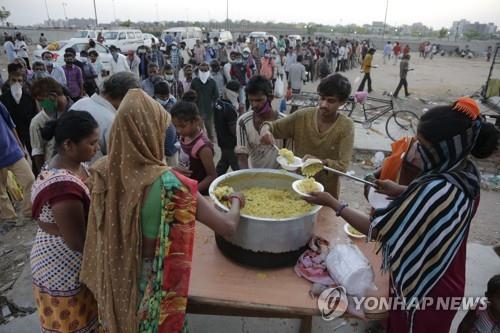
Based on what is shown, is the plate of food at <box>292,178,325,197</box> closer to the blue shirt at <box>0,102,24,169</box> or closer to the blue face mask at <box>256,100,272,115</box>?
the blue face mask at <box>256,100,272,115</box>

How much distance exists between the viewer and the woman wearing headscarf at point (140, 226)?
151 centimetres

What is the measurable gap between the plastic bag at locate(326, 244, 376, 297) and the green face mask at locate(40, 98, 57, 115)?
3580 millimetres

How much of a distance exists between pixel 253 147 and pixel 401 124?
6.94 meters

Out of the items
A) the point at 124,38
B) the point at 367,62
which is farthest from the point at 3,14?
the point at 367,62

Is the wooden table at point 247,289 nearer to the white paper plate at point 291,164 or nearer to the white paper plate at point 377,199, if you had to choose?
the white paper plate at point 377,199

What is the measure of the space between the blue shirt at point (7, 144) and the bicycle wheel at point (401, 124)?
775 cm

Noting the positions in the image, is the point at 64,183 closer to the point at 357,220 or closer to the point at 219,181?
the point at 219,181

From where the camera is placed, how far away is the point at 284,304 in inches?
69.2

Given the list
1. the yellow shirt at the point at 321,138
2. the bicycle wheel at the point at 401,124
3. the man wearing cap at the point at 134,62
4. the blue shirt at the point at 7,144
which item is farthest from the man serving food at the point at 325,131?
the man wearing cap at the point at 134,62

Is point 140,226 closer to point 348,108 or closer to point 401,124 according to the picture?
point 401,124

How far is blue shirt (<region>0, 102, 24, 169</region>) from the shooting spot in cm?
388

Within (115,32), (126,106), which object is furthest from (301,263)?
(115,32)

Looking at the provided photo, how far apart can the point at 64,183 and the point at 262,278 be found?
1.18 meters

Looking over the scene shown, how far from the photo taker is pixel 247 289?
1853mm
